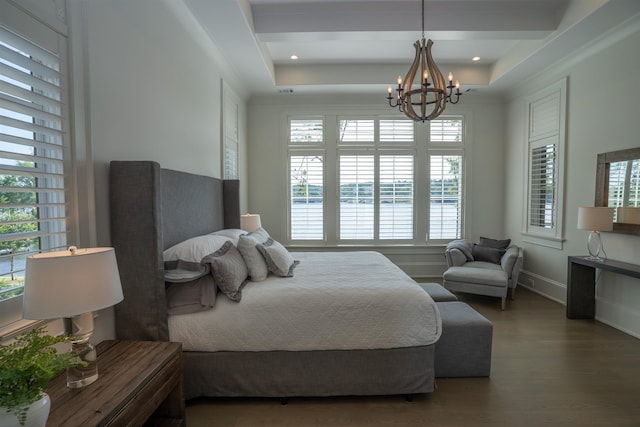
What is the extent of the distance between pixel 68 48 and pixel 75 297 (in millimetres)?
1257

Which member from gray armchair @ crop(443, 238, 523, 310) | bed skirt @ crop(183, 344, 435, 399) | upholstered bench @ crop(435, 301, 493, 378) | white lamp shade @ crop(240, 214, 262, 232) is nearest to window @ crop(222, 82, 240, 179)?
white lamp shade @ crop(240, 214, 262, 232)

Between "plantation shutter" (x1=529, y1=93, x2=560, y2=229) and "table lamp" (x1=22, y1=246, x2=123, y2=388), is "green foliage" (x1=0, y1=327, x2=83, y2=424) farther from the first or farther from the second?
"plantation shutter" (x1=529, y1=93, x2=560, y2=229)

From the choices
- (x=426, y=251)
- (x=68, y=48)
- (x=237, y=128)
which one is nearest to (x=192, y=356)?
(x=68, y=48)

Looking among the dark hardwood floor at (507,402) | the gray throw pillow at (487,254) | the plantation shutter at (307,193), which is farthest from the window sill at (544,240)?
the plantation shutter at (307,193)

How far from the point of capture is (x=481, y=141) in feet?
16.3

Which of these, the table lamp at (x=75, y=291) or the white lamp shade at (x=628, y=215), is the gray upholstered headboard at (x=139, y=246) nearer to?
the table lamp at (x=75, y=291)

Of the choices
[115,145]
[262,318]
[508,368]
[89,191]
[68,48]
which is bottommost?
[508,368]

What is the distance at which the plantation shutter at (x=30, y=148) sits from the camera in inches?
51.0

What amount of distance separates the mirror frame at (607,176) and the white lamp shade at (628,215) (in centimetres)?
4

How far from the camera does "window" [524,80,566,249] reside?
3.89 m

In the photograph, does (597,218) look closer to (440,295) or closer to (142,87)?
(440,295)

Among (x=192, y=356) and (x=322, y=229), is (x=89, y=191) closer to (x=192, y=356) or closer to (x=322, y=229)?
(x=192, y=356)

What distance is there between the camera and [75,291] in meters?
1.20

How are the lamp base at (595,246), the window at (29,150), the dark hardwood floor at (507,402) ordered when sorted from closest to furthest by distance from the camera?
1. the window at (29,150)
2. the dark hardwood floor at (507,402)
3. the lamp base at (595,246)
